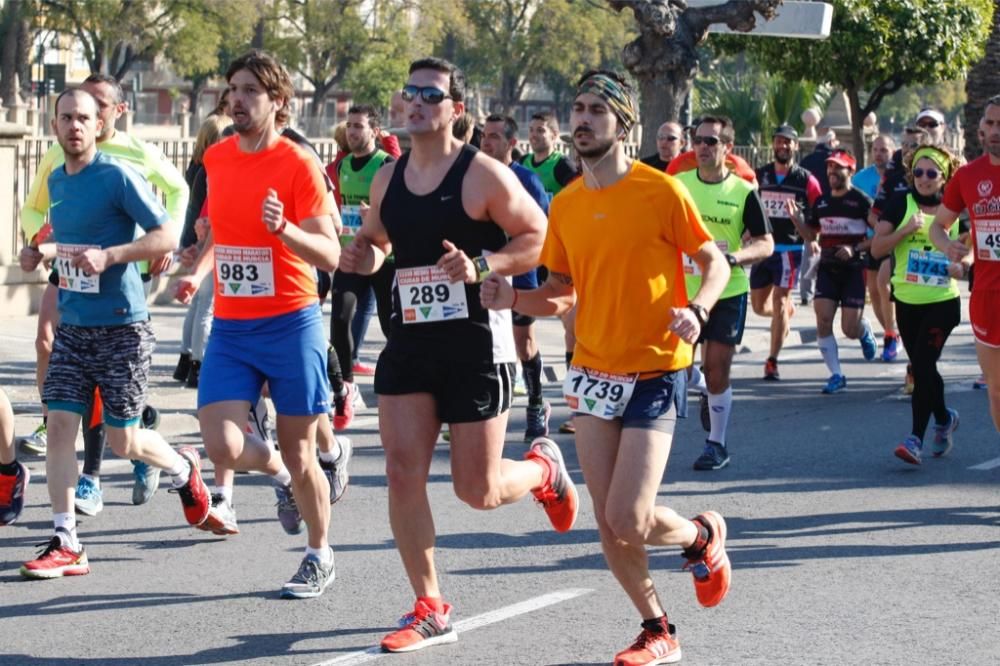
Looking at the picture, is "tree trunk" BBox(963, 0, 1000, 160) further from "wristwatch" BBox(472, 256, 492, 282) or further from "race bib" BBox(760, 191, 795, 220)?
"wristwatch" BBox(472, 256, 492, 282)

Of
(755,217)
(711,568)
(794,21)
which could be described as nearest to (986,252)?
(755,217)

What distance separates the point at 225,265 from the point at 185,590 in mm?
1279

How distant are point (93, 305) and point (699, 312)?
284 centimetres

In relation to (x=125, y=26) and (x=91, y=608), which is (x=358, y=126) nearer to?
(x=91, y=608)

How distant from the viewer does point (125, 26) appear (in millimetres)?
61594

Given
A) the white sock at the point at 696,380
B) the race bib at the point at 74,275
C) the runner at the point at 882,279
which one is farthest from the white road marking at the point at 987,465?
the race bib at the point at 74,275

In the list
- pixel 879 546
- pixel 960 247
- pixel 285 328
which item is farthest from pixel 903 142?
pixel 285 328

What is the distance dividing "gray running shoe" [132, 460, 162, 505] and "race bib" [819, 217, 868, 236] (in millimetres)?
6803

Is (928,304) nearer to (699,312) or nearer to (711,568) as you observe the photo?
(711,568)

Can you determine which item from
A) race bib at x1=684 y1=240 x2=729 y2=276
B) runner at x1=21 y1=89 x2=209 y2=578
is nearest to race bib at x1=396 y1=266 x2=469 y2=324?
runner at x1=21 y1=89 x2=209 y2=578

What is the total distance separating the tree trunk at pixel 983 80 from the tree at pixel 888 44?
162 mm

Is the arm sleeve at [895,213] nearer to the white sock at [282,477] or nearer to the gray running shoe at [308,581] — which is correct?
the white sock at [282,477]

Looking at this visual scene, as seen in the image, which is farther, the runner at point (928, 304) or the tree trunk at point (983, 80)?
the tree trunk at point (983, 80)

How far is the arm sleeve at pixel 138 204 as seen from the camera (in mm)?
7176
